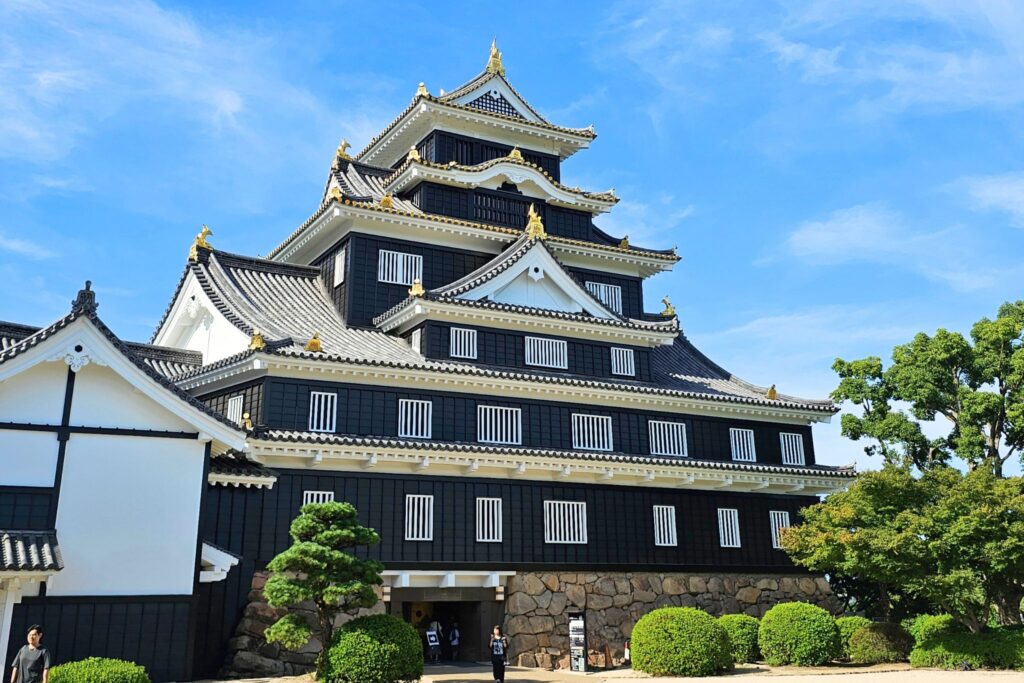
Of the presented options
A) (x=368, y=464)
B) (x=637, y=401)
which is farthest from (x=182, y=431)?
(x=637, y=401)

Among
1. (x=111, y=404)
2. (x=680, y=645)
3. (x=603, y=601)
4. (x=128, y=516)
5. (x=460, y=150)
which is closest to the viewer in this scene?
(x=128, y=516)

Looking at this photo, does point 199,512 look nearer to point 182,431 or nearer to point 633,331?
point 182,431

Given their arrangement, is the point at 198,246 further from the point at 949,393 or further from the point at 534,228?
the point at 949,393

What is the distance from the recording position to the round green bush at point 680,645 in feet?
78.9

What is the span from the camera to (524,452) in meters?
27.3

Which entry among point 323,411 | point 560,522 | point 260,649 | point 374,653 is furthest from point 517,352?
point 374,653

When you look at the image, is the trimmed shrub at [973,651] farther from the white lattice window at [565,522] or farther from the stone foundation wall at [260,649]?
the stone foundation wall at [260,649]

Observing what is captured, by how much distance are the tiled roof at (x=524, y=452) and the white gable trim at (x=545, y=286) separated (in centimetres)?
549

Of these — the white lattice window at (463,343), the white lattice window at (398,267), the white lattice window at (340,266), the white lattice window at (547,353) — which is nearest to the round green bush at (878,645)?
the white lattice window at (547,353)

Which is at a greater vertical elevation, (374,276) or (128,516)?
(374,276)

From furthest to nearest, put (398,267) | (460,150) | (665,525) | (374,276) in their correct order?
(460,150), (398,267), (374,276), (665,525)

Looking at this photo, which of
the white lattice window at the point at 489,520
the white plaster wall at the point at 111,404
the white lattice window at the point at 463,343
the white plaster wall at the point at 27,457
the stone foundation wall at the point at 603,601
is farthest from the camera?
the white lattice window at the point at 463,343

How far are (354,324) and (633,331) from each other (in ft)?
32.2

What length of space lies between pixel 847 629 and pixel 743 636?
357 cm
